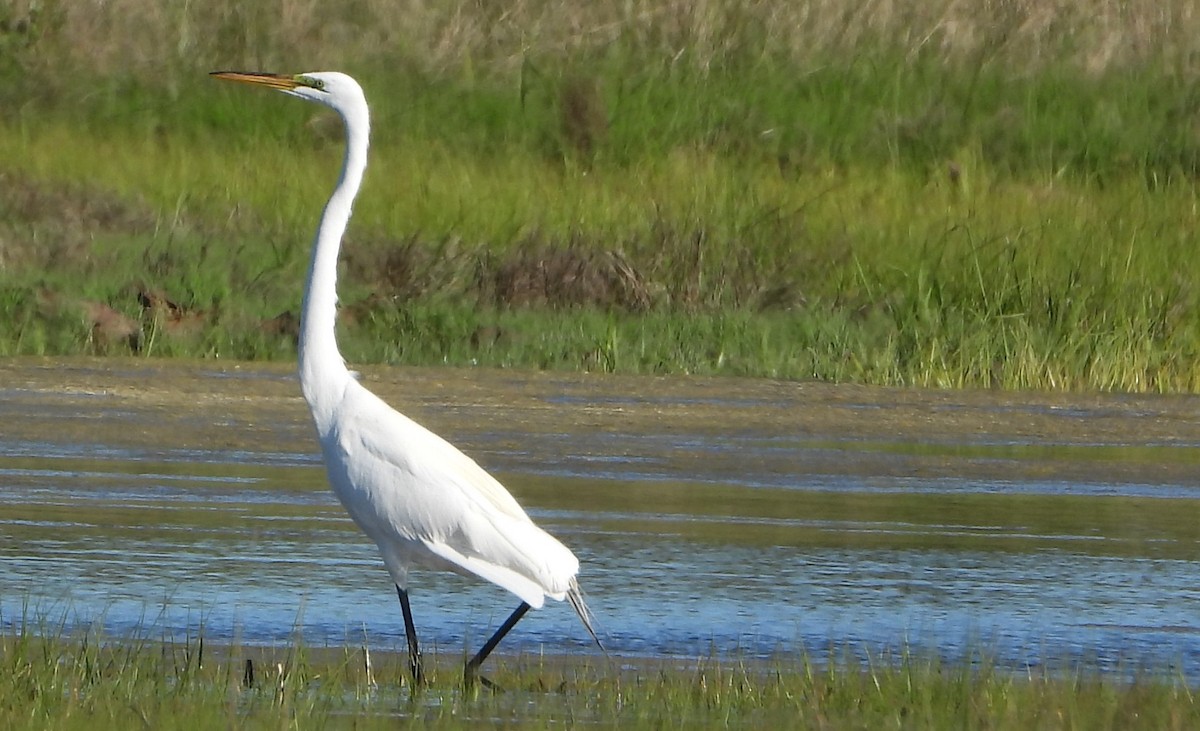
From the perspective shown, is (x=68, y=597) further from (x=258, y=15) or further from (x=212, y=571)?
(x=258, y=15)

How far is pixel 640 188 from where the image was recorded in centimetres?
1472

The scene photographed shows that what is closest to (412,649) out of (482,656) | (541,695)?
(482,656)

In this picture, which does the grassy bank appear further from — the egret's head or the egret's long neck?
the egret's long neck

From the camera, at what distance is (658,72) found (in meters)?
16.8

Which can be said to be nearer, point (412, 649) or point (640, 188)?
point (412, 649)

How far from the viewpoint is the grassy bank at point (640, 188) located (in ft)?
38.4

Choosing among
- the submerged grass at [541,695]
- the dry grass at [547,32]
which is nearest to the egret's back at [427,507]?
the submerged grass at [541,695]

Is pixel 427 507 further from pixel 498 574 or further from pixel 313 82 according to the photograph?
pixel 313 82

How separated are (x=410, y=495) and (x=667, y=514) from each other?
241 cm

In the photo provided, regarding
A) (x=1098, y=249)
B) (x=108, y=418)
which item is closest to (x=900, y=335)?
(x=1098, y=249)

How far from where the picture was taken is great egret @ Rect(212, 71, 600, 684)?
18.2 ft

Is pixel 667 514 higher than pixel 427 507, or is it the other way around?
pixel 427 507

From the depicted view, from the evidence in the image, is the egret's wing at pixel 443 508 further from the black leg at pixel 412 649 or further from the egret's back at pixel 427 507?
the black leg at pixel 412 649

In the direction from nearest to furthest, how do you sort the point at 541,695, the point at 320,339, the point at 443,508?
the point at 541,695 → the point at 443,508 → the point at 320,339
